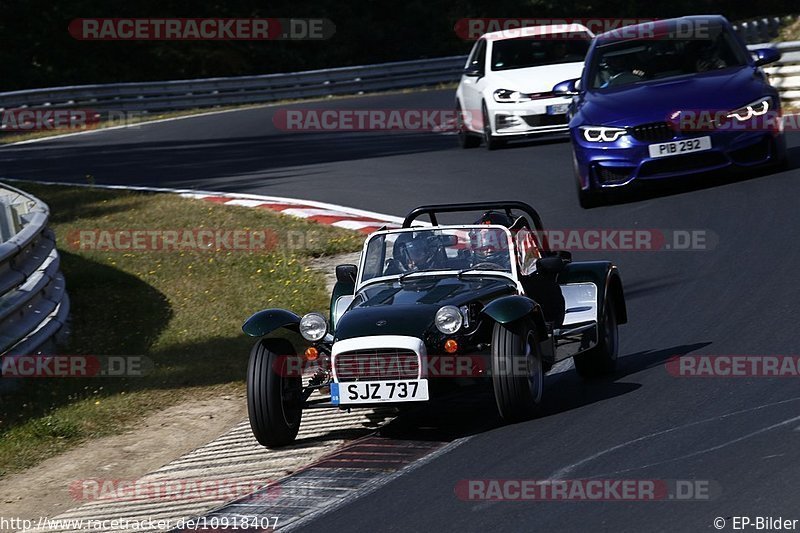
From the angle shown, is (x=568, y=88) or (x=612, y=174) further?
(x=568, y=88)

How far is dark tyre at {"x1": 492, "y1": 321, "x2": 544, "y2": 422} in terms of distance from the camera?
751 cm

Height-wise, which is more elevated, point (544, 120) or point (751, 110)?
point (751, 110)

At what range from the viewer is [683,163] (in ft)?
43.9

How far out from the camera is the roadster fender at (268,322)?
26.7ft

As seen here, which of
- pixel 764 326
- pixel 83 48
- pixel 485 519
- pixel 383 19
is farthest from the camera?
pixel 383 19

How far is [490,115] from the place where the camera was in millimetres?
19000

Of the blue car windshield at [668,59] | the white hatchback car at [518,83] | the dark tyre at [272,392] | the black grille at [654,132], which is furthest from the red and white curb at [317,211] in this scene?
the dark tyre at [272,392]

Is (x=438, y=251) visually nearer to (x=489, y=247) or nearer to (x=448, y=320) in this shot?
(x=489, y=247)

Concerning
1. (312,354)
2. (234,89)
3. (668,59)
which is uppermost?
(668,59)

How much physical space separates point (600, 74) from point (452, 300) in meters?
7.14

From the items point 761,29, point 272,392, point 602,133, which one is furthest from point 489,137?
point 761,29

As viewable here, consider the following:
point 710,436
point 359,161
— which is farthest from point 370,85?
point 710,436

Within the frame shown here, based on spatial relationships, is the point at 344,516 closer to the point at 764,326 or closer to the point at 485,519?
the point at 485,519

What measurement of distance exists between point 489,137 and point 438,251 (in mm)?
10971
